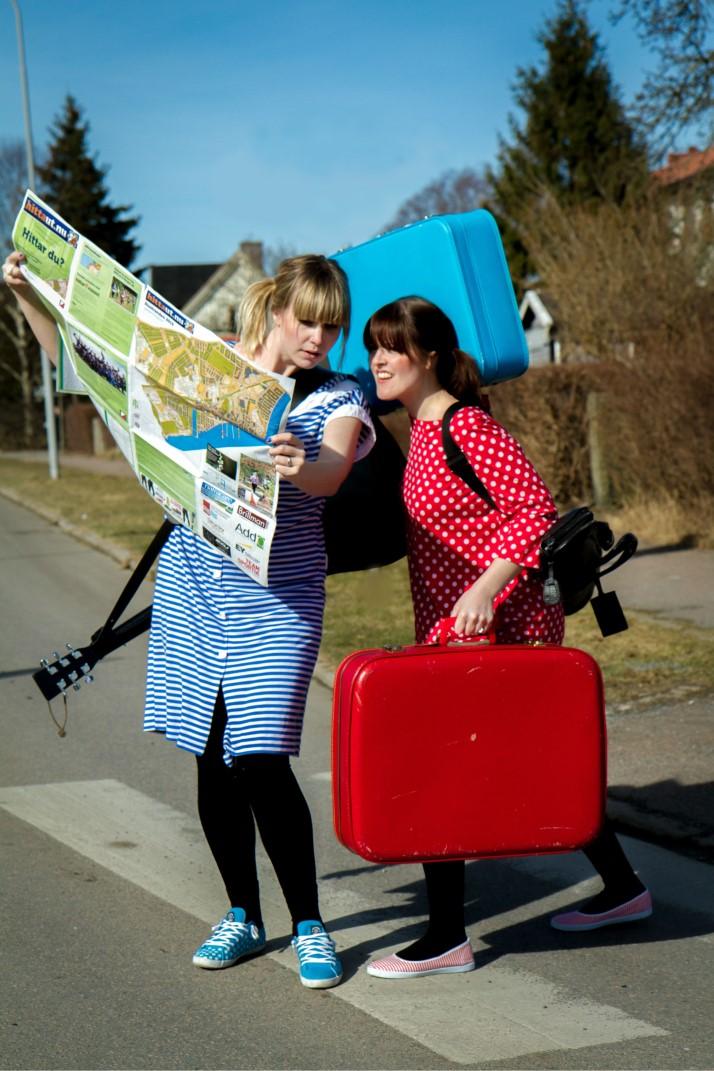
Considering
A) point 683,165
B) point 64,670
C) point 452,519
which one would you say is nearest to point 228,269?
point 683,165

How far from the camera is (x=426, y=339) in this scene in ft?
11.7

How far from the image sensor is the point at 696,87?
15453mm

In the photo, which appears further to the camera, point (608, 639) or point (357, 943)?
point (608, 639)

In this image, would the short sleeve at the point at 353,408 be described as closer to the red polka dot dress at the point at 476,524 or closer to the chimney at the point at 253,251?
the red polka dot dress at the point at 476,524

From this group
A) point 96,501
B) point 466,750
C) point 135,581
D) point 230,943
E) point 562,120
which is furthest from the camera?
point 562,120

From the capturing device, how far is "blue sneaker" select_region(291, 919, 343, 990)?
3639 mm

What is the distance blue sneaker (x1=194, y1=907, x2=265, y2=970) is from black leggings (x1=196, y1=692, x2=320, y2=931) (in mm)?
29

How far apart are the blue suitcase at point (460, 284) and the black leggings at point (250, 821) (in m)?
1.06

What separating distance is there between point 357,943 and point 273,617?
1.10m

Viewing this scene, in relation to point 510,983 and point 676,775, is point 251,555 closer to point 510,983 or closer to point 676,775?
point 510,983

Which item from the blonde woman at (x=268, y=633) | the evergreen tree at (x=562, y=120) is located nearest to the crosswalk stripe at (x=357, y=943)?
the blonde woman at (x=268, y=633)

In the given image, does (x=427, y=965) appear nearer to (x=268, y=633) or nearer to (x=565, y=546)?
(x=268, y=633)

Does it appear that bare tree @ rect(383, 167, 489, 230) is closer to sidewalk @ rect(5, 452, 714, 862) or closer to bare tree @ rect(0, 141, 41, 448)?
bare tree @ rect(0, 141, 41, 448)

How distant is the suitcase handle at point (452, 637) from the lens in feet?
11.4
